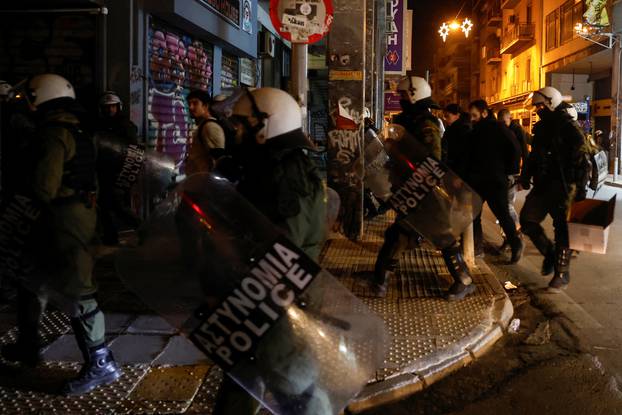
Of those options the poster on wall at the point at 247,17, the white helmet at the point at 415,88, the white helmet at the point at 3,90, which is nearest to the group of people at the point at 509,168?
the white helmet at the point at 415,88

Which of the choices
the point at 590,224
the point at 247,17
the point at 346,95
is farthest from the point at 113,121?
the point at 247,17

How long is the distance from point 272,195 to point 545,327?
3.73 meters

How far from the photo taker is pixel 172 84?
10.6 meters

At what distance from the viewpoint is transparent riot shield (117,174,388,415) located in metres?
2.51

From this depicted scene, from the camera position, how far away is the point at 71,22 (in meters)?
A: 8.88

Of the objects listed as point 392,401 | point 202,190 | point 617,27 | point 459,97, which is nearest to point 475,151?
point 392,401

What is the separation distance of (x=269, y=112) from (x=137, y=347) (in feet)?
8.57

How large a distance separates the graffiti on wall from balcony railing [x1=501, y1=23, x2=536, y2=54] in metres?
31.2

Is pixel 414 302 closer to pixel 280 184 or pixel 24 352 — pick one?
pixel 24 352

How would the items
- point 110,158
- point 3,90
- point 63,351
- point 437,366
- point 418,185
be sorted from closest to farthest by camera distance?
1. point 437,366
2. point 63,351
3. point 418,185
4. point 3,90
5. point 110,158

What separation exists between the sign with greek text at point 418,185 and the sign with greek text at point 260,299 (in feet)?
9.80

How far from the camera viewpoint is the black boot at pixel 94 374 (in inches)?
153

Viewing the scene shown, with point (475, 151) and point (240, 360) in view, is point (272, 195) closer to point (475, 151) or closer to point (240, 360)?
point (240, 360)

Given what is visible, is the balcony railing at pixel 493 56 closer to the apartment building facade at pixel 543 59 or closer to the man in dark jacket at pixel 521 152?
the apartment building facade at pixel 543 59
